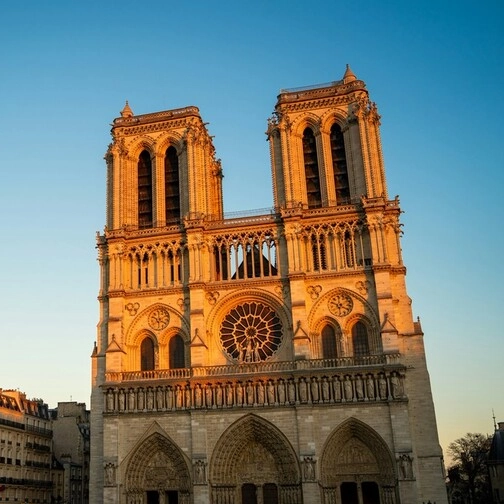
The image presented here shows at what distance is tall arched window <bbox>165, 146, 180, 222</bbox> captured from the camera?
41500 millimetres

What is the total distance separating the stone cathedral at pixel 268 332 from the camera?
34.0m

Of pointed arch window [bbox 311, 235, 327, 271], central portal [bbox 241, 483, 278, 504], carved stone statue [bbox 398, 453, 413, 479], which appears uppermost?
pointed arch window [bbox 311, 235, 327, 271]

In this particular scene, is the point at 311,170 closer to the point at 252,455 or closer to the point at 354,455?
the point at 354,455

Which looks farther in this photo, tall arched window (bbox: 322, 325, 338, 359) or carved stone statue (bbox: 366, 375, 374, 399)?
tall arched window (bbox: 322, 325, 338, 359)

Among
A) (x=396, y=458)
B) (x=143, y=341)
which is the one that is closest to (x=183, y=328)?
(x=143, y=341)

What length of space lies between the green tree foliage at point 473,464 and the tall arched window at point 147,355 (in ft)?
104

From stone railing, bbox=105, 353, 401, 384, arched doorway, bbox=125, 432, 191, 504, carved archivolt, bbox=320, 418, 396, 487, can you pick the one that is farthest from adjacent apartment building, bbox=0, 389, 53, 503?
carved archivolt, bbox=320, 418, 396, 487

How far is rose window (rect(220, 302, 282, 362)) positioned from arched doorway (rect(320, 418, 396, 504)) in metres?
5.89

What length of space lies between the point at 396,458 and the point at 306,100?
67.1ft

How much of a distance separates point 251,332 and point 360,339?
Answer: 19.0 ft

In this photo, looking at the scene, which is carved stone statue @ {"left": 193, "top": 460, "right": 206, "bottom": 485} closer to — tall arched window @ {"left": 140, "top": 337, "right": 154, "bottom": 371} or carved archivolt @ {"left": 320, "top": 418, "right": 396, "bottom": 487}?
carved archivolt @ {"left": 320, "top": 418, "right": 396, "bottom": 487}

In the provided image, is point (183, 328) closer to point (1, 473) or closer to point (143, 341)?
point (143, 341)

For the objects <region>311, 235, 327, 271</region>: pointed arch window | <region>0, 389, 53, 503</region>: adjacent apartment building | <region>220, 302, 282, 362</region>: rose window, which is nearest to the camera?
<region>220, 302, 282, 362</region>: rose window

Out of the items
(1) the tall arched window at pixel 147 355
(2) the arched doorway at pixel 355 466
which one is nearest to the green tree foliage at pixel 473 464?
(2) the arched doorway at pixel 355 466
